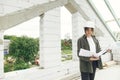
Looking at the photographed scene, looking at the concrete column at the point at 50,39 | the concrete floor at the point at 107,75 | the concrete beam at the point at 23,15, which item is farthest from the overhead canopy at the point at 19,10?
the concrete floor at the point at 107,75

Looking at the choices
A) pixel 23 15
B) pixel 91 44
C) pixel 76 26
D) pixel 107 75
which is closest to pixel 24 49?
pixel 76 26

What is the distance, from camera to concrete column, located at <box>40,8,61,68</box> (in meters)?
3.08

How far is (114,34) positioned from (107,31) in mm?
331

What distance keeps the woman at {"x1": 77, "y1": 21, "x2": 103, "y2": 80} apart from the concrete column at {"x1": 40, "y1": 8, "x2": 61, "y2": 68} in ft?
3.13

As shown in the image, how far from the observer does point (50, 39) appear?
3188 mm

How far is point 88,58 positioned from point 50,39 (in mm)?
1125

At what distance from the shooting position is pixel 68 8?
3727 millimetres

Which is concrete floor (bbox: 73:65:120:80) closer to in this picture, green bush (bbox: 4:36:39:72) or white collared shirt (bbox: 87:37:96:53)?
white collared shirt (bbox: 87:37:96:53)

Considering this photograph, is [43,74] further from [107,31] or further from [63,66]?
[107,31]

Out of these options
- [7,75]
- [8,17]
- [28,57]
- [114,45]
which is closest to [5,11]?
[8,17]

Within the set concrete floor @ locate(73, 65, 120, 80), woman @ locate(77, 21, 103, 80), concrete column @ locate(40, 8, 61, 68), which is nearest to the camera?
woman @ locate(77, 21, 103, 80)

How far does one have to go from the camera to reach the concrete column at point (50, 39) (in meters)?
3.08

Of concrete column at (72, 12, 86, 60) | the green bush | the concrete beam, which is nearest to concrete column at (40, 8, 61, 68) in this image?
the concrete beam

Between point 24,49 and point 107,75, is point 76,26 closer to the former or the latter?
point 107,75
